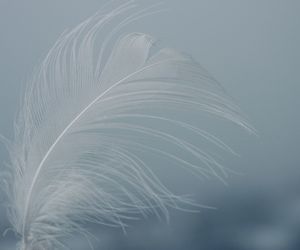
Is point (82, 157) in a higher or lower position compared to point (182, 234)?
higher

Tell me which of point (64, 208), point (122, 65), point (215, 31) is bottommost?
point (64, 208)

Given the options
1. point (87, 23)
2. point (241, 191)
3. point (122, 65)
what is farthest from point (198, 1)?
point (241, 191)

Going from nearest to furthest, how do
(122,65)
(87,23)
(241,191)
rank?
1. (122,65)
2. (87,23)
3. (241,191)

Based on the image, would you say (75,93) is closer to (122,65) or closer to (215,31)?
(122,65)

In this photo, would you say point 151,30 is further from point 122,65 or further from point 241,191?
point 241,191

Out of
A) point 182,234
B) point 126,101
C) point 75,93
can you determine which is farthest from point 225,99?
point 182,234

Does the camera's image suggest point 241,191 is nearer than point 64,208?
No

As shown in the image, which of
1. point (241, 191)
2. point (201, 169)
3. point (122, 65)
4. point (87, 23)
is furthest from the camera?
point (241, 191)
